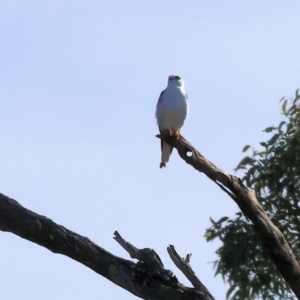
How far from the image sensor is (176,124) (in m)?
9.85

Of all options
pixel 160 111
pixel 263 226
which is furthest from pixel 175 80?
pixel 263 226

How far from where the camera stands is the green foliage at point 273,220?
34.8 feet

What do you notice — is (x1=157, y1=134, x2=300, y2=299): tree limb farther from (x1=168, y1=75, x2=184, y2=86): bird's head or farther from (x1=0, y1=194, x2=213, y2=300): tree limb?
(x1=168, y1=75, x2=184, y2=86): bird's head

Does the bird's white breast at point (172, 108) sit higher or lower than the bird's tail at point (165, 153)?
higher

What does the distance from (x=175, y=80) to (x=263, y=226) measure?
4.69 metres

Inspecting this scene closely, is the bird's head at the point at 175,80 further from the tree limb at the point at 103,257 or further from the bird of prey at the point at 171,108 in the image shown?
the tree limb at the point at 103,257

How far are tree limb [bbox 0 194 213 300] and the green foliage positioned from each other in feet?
16.7

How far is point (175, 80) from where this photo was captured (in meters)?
11.0

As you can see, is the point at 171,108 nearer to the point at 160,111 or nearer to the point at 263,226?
the point at 160,111

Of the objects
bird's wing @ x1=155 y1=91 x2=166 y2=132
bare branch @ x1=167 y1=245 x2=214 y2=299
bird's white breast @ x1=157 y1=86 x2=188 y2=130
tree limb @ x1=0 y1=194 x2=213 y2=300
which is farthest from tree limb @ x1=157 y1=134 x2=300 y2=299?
bird's wing @ x1=155 y1=91 x2=166 y2=132

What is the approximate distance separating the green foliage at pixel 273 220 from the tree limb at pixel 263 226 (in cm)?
395

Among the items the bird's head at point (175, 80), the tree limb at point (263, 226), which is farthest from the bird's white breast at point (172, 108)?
the tree limb at point (263, 226)

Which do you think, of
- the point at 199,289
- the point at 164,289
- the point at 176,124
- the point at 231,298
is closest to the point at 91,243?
the point at 164,289

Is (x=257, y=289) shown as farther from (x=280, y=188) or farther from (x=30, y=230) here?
(x=30, y=230)
